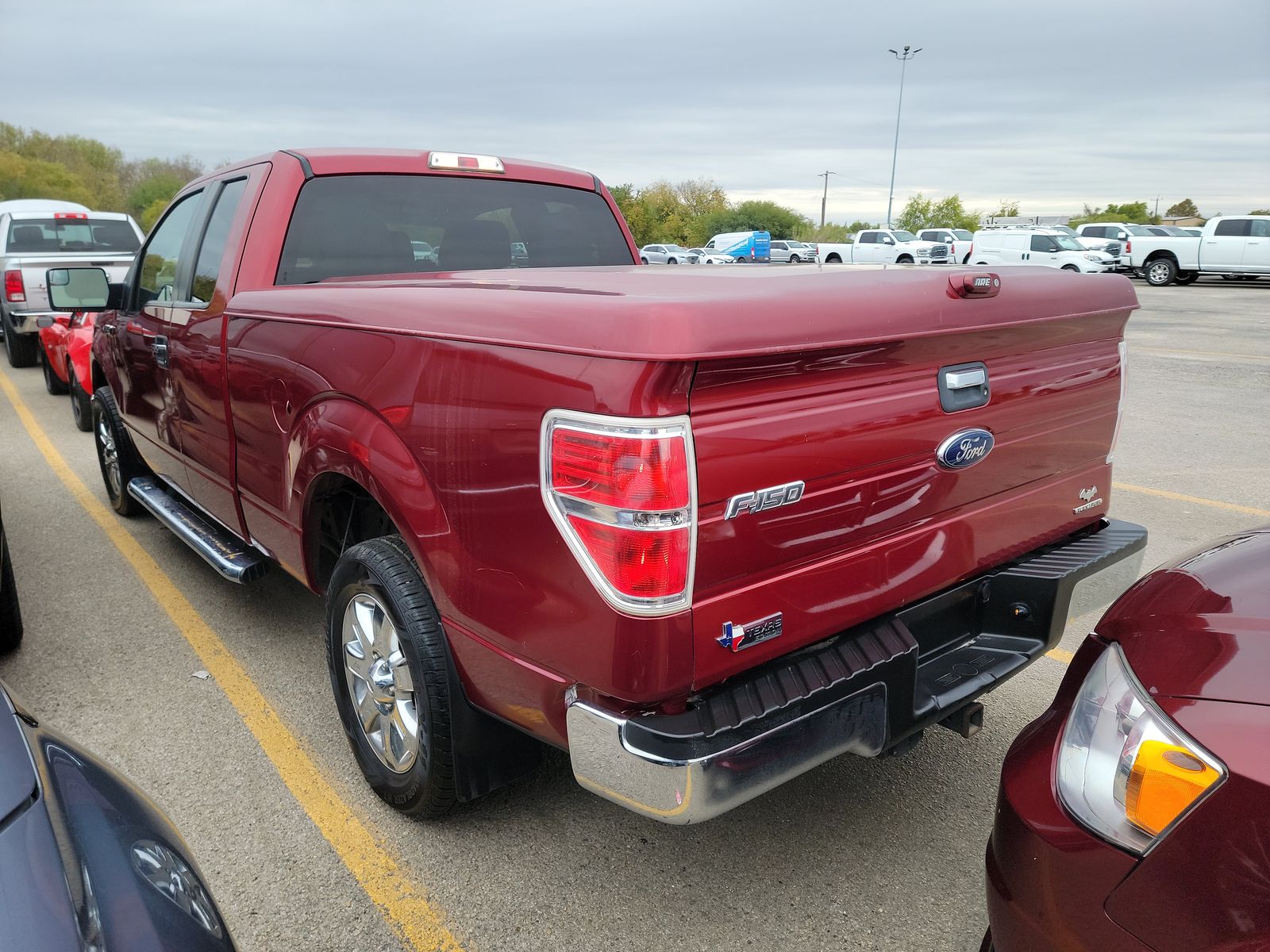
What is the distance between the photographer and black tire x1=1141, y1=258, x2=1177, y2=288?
27.5m

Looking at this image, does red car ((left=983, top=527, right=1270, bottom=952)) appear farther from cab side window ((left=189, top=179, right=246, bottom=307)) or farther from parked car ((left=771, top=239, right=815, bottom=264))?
parked car ((left=771, top=239, right=815, bottom=264))

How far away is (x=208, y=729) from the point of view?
3.38 m

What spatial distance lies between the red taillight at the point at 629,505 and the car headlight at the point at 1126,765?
0.75m

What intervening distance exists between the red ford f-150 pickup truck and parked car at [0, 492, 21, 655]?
1328 millimetres

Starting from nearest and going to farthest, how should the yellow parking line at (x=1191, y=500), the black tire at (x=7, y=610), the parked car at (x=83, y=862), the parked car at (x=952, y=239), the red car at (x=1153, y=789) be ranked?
the parked car at (x=83, y=862) < the red car at (x=1153, y=789) < the black tire at (x=7, y=610) < the yellow parking line at (x=1191, y=500) < the parked car at (x=952, y=239)

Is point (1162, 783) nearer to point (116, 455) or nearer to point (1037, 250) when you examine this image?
point (116, 455)

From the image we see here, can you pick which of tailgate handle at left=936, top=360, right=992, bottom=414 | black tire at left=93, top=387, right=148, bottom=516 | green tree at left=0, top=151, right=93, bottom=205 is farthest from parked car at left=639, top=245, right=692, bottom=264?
green tree at left=0, top=151, right=93, bottom=205

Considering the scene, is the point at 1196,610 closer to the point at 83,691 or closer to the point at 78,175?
the point at 83,691

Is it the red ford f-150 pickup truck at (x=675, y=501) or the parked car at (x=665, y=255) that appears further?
the parked car at (x=665, y=255)

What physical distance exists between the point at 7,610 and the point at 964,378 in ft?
12.7

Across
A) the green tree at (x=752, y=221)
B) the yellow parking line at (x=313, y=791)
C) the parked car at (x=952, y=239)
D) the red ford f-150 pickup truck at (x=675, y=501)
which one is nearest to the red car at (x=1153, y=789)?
the red ford f-150 pickup truck at (x=675, y=501)

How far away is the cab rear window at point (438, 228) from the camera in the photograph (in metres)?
3.63

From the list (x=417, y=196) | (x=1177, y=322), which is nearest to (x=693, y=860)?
(x=417, y=196)

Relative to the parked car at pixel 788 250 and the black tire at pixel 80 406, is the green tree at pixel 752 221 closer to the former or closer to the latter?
the parked car at pixel 788 250
